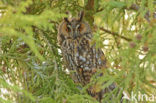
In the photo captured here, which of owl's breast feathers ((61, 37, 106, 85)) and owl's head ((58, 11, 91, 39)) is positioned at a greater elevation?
owl's head ((58, 11, 91, 39))

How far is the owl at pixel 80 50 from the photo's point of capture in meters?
3.00

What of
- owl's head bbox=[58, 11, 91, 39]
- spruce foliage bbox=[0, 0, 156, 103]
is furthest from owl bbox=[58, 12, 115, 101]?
spruce foliage bbox=[0, 0, 156, 103]

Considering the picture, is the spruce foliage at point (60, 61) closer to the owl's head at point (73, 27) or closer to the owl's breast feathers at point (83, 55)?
the owl's head at point (73, 27)

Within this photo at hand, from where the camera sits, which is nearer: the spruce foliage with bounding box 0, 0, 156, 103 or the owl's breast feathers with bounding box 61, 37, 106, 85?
the spruce foliage with bounding box 0, 0, 156, 103

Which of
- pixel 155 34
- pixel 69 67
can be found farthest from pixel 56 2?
pixel 155 34

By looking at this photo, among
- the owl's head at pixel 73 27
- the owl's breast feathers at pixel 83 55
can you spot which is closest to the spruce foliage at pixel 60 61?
the owl's head at pixel 73 27

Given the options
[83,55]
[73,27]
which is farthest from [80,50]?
[73,27]

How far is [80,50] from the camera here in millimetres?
3037

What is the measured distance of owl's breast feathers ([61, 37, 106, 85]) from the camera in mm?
3020

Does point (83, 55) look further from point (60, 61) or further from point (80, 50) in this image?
point (60, 61)

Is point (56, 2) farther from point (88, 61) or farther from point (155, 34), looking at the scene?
point (155, 34)

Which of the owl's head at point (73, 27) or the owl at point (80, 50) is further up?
the owl's head at point (73, 27)

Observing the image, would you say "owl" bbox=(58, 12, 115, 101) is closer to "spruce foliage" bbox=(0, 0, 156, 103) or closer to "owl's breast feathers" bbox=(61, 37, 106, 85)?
"owl's breast feathers" bbox=(61, 37, 106, 85)

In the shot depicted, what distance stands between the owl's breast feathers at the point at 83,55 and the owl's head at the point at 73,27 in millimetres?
59
